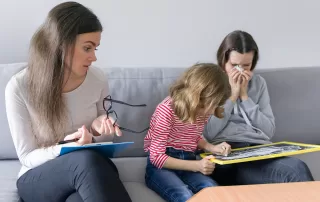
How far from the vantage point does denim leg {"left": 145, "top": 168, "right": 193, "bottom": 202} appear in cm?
144

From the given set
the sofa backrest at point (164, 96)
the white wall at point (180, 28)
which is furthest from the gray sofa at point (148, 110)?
the white wall at point (180, 28)

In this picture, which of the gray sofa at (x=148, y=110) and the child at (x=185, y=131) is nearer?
the child at (x=185, y=131)

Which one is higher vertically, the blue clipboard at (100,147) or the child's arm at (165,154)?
the blue clipboard at (100,147)

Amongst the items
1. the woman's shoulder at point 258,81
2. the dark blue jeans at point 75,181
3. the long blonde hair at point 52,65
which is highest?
the long blonde hair at point 52,65

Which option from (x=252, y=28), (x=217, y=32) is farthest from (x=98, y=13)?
(x=252, y=28)

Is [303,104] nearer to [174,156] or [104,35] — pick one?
[174,156]

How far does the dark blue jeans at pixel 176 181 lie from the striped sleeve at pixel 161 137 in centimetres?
4

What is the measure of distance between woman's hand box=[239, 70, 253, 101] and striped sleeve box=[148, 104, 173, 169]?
1.16 ft

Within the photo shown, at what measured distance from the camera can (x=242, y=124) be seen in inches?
71.1

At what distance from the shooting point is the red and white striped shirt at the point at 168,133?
1591mm

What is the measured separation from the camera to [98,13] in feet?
6.60

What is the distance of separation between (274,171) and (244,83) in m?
0.38

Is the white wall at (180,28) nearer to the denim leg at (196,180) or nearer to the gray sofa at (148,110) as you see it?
the gray sofa at (148,110)

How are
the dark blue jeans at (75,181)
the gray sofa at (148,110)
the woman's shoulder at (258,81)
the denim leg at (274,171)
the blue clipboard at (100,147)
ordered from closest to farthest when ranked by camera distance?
the dark blue jeans at (75,181)
the blue clipboard at (100,147)
the denim leg at (274,171)
the gray sofa at (148,110)
the woman's shoulder at (258,81)
